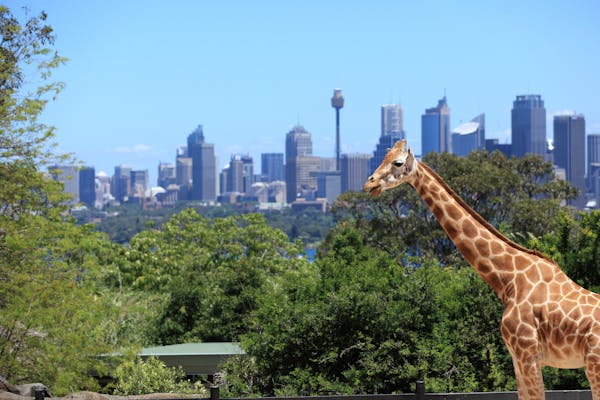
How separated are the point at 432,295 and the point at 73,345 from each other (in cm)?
613

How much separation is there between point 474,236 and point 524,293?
0.69 meters

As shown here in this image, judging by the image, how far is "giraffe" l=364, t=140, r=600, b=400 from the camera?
7.12 metres

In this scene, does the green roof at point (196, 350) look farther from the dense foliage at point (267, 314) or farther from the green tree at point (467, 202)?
the green tree at point (467, 202)

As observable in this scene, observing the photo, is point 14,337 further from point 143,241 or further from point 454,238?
point 143,241

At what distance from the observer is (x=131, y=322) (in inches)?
861

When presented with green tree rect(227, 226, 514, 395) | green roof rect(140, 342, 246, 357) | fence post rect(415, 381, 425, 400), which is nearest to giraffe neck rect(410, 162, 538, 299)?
fence post rect(415, 381, 425, 400)

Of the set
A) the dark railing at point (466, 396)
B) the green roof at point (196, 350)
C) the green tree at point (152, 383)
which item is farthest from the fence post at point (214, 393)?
the green roof at point (196, 350)

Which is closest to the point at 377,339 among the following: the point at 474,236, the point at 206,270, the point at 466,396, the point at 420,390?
the point at 466,396

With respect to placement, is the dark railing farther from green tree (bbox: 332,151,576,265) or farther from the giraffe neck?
green tree (bbox: 332,151,576,265)

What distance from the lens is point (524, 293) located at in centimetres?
739

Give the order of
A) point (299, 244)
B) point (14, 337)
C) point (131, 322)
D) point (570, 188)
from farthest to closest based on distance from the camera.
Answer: point (570, 188)
point (299, 244)
point (131, 322)
point (14, 337)

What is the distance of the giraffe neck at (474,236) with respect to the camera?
302 inches

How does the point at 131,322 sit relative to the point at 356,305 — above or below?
below

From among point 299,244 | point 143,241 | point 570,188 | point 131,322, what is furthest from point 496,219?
point 131,322
